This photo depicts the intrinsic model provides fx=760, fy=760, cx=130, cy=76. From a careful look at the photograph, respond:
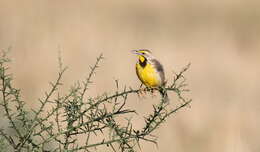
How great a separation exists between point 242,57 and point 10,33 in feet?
10.1

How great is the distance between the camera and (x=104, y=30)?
410 inches

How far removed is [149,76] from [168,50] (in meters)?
5.04

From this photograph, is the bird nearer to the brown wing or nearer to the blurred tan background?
the brown wing

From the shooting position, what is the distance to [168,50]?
396 inches

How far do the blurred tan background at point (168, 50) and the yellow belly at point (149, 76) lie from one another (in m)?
2.35

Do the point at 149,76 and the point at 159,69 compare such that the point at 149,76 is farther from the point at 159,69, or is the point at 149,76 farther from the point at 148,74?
the point at 159,69

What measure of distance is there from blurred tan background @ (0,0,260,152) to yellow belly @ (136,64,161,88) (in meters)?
2.35

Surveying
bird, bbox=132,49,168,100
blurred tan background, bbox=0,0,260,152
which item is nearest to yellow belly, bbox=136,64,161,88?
bird, bbox=132,49,168,100

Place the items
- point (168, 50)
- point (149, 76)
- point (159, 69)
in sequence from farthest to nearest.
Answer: point (168, 50), point (159, 69), point (149, 76)

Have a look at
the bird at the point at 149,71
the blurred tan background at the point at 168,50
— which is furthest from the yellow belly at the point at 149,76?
the blurred tan background at the point at 168,50

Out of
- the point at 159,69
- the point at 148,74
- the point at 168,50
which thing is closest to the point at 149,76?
the point at 148,74

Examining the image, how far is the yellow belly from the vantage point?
5023 millimetres

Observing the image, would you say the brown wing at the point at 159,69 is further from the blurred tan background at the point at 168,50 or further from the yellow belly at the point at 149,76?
the blurred tan background at the point at 168,50

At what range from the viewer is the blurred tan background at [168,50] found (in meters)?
7.96
